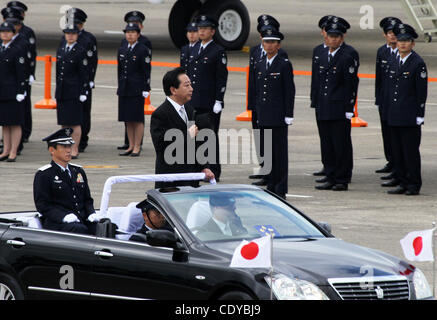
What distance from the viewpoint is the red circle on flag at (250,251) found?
8203 millimetres

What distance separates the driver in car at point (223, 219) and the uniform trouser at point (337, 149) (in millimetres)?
6949

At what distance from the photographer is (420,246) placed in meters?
8.79

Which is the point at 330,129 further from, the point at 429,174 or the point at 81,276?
the point at 81,276

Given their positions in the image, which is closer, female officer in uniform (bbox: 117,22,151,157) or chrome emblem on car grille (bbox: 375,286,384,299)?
chrome emblem on car grille (bbox: 375,286,384,299)

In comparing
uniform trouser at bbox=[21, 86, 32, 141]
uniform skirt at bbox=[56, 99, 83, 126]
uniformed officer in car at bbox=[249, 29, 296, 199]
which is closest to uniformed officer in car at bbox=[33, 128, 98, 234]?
uniformed officer in car at bbox=[249, 29, 296, 199]

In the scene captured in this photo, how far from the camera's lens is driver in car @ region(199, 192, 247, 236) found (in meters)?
9.22

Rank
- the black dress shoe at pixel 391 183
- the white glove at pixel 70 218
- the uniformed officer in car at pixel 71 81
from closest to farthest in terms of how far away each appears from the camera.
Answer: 1. the white glove at pixel 70 218
2. the black dress shoe at pixel 391 183
3. the uniformed officer in car at pixel 71 81

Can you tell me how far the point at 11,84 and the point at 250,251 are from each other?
10.8 m

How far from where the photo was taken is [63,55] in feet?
61.6

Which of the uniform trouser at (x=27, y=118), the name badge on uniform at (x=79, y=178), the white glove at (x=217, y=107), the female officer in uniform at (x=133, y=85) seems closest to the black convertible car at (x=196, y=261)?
the name badge on uniform at (x=79, y=178)

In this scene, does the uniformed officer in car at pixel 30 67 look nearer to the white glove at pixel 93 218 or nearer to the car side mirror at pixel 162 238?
the white glove at pixel 93 218

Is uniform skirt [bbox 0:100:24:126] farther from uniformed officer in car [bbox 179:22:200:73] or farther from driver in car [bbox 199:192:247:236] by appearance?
driver in car [bbox 199:192:247:236]

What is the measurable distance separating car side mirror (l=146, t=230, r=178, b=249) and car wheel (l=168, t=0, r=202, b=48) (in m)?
22.3

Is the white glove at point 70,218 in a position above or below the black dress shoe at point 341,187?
Result: above
